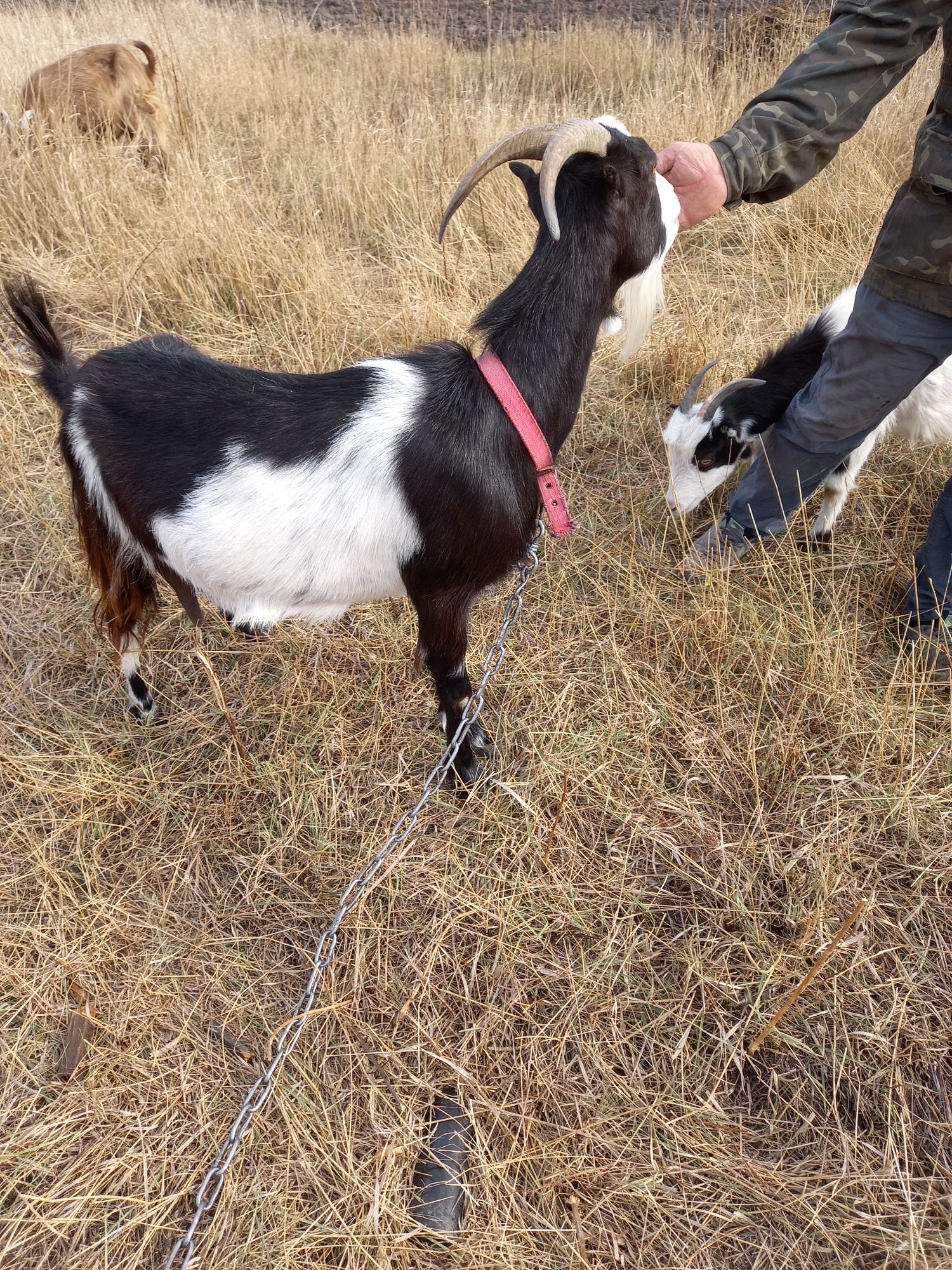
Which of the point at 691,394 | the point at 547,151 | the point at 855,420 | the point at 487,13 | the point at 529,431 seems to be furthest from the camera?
the point at 487,13

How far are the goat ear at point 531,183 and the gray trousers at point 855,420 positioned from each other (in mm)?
989

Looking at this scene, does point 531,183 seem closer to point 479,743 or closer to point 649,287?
point 649,287

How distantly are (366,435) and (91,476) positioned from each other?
2.41ft

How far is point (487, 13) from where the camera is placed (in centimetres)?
950

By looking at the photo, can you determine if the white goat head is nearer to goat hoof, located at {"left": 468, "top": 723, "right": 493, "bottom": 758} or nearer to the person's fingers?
the person's fingers

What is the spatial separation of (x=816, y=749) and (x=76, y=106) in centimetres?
576

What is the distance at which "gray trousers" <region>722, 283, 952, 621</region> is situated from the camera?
217 cm

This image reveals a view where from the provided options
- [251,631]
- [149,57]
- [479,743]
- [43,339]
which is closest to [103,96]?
[149,57]

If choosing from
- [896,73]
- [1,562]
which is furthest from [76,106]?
[896,73]

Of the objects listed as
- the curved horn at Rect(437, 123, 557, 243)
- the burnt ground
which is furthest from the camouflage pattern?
the burnt ground

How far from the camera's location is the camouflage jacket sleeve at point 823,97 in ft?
6.89

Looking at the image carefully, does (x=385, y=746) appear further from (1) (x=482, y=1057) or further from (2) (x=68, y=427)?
(2) (x=68, y=427)

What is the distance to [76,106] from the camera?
195 inches

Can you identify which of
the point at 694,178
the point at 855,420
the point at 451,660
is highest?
the point at 694,178
